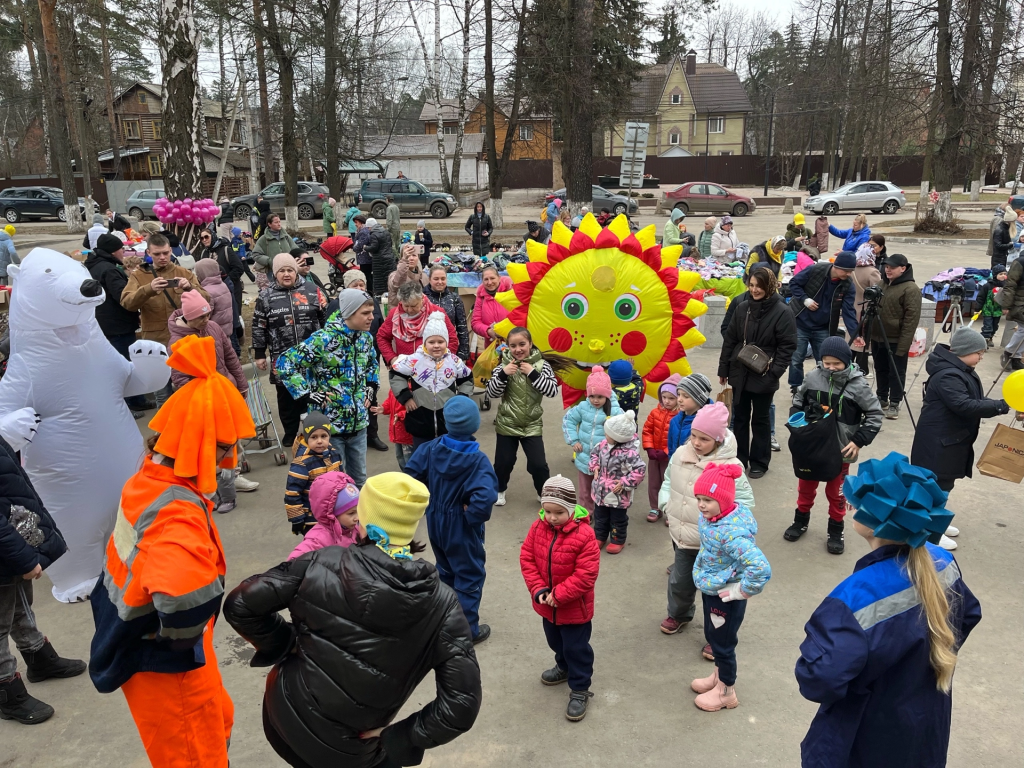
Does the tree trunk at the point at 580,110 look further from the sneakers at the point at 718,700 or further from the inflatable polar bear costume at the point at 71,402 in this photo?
the sneakers at the point at 718,700

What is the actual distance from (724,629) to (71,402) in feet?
12.7

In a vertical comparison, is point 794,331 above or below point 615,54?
below

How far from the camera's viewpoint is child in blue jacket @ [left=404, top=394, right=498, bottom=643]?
A: 13.4 ft

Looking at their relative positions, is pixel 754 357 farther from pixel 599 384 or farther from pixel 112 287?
pixel 112 287

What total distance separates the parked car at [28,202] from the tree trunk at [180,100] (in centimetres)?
2617

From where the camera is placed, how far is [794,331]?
635cm

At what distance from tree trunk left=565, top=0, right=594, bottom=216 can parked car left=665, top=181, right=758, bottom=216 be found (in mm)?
12902

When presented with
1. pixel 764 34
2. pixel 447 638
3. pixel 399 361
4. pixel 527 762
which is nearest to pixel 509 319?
pixel 399 361

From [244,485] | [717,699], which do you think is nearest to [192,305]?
[244,485]

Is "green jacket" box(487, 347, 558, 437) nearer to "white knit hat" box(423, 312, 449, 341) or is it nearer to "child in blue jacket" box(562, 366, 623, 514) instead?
"child in blue jacket" box(562, 366, 623, 514)

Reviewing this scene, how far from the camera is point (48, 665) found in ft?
13.4

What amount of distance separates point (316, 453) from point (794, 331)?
406 cm

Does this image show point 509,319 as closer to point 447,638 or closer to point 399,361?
point 399,361

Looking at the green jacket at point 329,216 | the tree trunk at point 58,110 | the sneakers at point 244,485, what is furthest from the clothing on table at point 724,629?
the tree trunk at point 58,110
